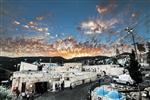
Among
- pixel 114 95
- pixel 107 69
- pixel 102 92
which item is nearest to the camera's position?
pixel 114 95

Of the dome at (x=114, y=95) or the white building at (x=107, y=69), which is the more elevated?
the white building at (x=107, y=69)

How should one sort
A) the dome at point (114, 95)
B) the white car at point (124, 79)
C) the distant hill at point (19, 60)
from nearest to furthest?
the dome at point (114, 95) < the white car at point (124, 79) < the distant hill at point (19, 60)

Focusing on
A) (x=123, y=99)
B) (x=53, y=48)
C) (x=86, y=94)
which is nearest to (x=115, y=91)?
(x=123, y=99)

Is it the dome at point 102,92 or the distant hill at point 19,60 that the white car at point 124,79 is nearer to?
the distant hill at point 19,60

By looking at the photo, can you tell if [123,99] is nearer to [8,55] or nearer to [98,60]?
[98,60]

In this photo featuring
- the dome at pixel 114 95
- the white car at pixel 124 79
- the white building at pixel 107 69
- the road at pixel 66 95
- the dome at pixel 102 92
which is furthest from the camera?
the white building at pixel 107 69

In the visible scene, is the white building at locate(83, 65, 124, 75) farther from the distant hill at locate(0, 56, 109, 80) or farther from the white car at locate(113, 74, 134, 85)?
the distant hill at locate(0, 56, 109, 80)

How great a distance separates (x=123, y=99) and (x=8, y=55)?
7.56m

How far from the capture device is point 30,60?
14.1m

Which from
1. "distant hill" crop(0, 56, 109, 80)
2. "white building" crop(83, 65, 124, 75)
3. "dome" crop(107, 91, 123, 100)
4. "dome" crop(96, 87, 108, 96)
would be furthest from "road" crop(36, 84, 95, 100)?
"dome" crop(107, 91, 123, 100)

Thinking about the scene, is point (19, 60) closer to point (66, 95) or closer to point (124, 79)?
point (66, 95)

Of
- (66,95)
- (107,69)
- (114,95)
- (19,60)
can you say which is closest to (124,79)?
(107,69)

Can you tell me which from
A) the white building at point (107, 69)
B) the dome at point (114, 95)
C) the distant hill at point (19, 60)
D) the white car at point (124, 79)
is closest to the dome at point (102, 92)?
the dome at point (114, 95)

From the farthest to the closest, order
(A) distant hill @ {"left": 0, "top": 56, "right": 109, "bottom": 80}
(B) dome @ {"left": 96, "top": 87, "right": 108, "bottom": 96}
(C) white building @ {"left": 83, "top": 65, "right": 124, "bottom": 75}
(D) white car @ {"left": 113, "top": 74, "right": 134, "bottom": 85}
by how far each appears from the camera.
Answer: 1. (C) white building @ {"left": 83, "top": 65, "right": 124, "bottom": 75}
2. (A) distant hill @ {"left": 0, "top": 56, "right": 109, "bottom": 80}
3. (D) white car @ {"left": 113, "top": 74, "right": 134, "bottom": 85}
4. (B) dome @ {"left": 96, "top": 87, "right": 108, "bottom": 96}
